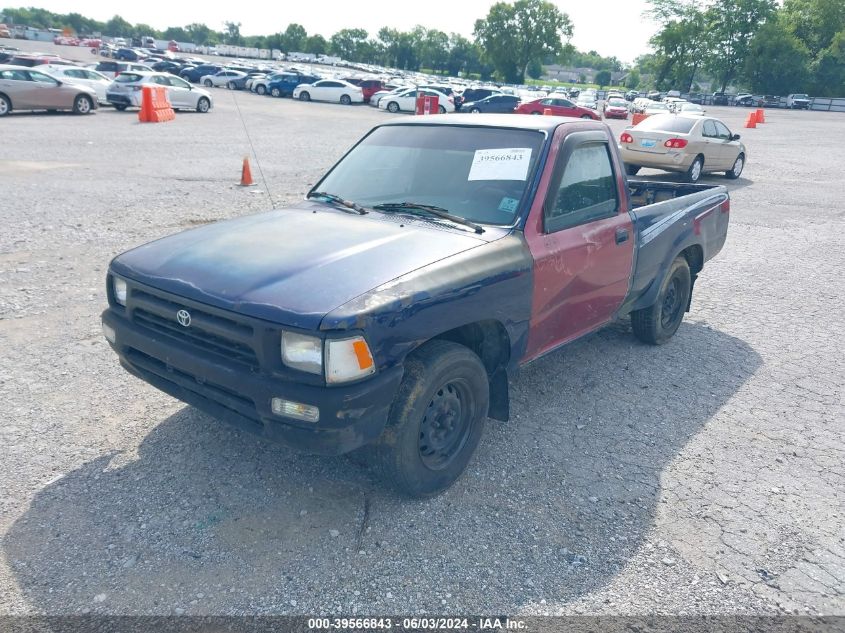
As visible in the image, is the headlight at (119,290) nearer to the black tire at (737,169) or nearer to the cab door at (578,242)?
the cab door at (578,242)

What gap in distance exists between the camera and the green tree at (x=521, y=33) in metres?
113

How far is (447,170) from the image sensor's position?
4043 mm

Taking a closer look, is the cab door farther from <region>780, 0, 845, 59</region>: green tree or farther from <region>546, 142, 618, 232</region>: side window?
<region>780, 0, 845, 59</region>: green tree

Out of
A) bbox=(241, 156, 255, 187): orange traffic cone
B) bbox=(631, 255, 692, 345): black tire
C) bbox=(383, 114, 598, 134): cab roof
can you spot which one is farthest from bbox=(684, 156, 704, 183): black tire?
bbox=(383, 114, 598, 134): cab roof

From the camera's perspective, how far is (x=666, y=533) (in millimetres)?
3240

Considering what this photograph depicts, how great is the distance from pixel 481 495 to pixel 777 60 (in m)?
90.0

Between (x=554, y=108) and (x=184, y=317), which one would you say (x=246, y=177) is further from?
(x=554, y=108)

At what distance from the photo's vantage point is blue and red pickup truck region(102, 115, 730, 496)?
9.17ft

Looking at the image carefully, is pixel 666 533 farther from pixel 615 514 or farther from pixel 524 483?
pixel 524 483

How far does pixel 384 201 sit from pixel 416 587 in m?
2.28

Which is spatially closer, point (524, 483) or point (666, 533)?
point (666, 533)

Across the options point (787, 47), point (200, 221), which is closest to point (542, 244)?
point (200, 221)

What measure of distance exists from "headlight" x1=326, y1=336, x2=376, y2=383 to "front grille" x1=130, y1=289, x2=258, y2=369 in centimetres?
36

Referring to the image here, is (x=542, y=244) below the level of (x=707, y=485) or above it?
above
